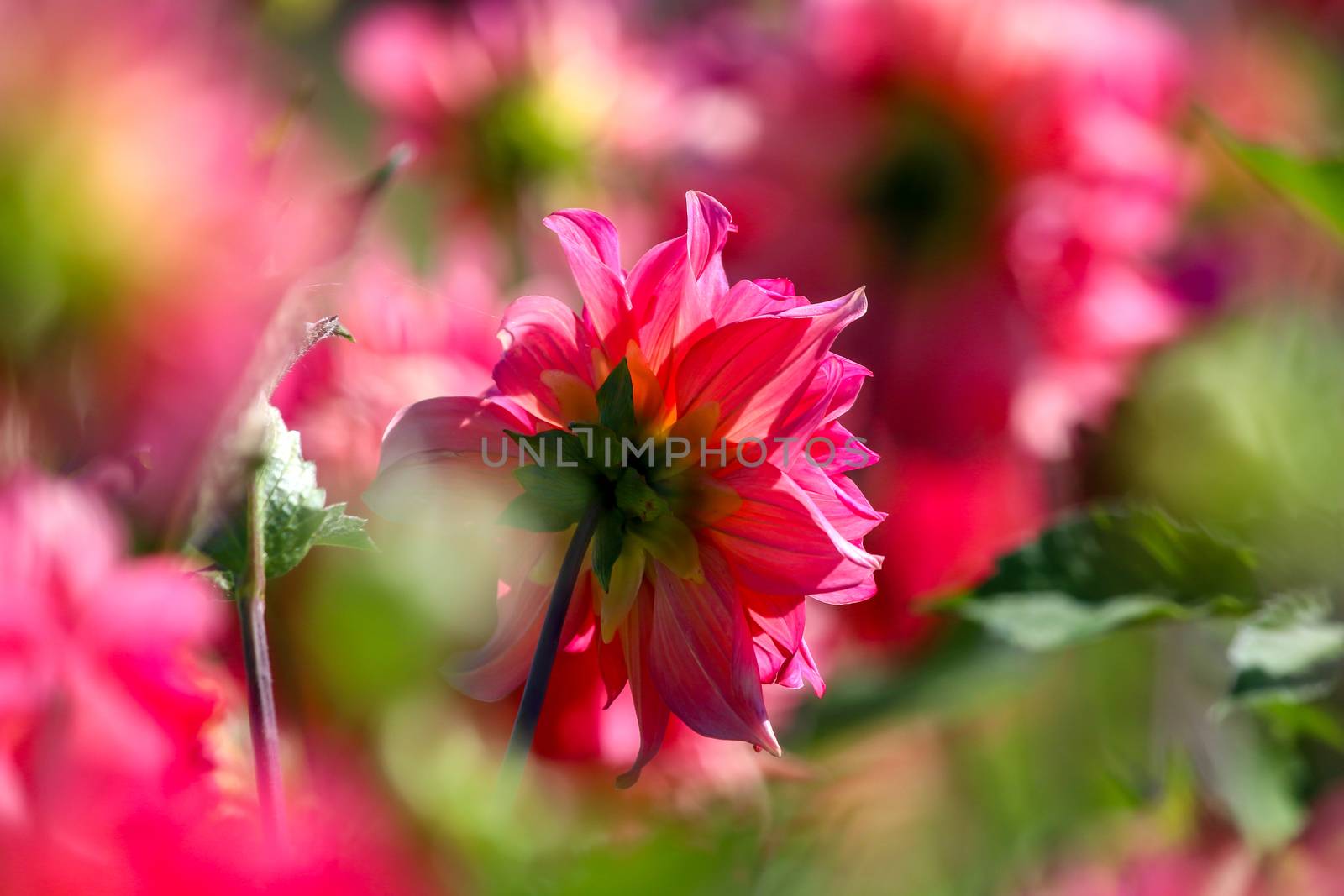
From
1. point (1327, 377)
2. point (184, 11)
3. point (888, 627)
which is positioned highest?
point (184, 11)

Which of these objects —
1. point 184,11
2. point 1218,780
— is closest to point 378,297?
point 184,11

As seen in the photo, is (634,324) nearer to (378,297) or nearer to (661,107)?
(378,297)

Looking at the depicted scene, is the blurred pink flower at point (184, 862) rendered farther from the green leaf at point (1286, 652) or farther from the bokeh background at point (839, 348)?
the green leaf at point (1286, 652)

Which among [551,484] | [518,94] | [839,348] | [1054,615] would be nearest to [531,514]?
[551,484]

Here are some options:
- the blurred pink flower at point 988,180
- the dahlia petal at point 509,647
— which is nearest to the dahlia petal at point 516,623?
the dahlia petal at point 509,647

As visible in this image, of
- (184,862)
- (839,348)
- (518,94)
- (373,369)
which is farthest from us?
(518,94)

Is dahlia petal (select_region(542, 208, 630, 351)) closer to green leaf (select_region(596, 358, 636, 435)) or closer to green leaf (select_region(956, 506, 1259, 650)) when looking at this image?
green leaf (select_region(596, 358, 636, 435))

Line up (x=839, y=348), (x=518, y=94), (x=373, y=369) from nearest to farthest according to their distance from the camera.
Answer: (x=373, y=369), (x=839, y=348), (x=518, y=94)

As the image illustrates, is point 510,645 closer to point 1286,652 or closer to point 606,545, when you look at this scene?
point 606,545
